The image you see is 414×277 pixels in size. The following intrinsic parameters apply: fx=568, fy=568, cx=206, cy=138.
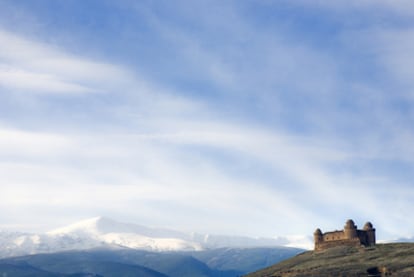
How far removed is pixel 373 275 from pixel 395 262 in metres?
9.71

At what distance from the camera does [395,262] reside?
175m

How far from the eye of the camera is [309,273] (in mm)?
184125

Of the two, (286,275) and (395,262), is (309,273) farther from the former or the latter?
(395,262)

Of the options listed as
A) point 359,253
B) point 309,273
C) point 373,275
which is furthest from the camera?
point 359,253

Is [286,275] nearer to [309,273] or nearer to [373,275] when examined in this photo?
[309,273]

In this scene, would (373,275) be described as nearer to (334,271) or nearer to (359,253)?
(334,271)

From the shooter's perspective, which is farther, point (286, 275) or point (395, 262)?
point (286, 275)

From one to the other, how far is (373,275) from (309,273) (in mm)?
21749

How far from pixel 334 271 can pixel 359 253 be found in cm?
2536

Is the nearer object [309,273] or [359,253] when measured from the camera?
[309,273]

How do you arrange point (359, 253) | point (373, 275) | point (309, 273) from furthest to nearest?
point (359, 253), point (309, 273), point (373, 275)

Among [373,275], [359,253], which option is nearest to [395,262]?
[373,275]

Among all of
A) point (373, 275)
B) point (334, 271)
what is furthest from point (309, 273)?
point (373, 275)

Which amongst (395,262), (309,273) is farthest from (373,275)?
(309,273)
